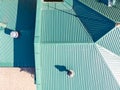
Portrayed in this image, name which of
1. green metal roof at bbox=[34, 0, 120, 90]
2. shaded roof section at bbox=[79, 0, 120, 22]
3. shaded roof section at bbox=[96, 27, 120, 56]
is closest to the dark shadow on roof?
green metal roof at bbox=[34, 0, 120, 90]

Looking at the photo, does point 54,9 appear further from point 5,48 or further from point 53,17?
point 5,48

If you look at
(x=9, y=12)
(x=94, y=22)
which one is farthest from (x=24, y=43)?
(x=94, y=22)

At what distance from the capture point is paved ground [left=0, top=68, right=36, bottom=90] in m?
46.8

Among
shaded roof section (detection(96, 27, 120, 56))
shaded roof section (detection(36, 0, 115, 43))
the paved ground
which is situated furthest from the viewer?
the paved ground

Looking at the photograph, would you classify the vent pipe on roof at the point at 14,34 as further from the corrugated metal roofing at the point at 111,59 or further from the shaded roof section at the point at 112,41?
the corrugated metal roofing at the point at 111,59

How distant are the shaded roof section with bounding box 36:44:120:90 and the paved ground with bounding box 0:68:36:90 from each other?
19.7 feet

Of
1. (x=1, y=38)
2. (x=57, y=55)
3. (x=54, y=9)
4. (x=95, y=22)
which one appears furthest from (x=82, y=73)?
(x=1, y=38)

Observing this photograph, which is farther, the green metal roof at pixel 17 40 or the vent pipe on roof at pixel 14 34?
the green metal roof at pixel 17 40

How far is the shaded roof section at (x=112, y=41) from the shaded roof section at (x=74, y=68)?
1.50 meters

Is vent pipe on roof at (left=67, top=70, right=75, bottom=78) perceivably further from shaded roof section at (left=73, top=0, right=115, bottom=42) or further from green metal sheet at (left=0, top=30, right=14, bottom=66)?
green metal sheet at (left=0, top=30, right=14, bottom=66)

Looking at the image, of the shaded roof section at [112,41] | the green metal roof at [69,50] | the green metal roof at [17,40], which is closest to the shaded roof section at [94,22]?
the green metal roof at [69,50]

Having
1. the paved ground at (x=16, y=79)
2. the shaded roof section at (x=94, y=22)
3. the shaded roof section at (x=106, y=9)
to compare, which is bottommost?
the paved ground at (x=16, y=79)

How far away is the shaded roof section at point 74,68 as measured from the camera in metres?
39.9

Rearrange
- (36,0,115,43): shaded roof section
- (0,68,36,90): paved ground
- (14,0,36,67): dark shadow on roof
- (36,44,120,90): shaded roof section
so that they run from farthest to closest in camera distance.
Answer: (0,68,36,90): paved ground → (14,0,36,67): dark shadow on roof → (36,44,120,90): shaded roof section → (36,0,115,43): shaded roof section
